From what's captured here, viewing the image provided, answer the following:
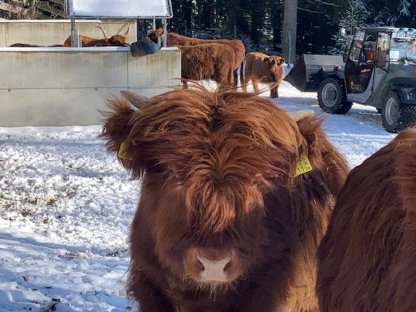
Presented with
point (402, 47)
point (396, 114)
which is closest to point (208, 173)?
point (396, 114)

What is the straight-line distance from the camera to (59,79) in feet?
39.3

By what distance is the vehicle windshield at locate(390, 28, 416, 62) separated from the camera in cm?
1383

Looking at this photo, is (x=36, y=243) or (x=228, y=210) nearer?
(x=228, y=210)

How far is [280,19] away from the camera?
114 feet

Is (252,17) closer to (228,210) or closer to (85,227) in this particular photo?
(85,227)

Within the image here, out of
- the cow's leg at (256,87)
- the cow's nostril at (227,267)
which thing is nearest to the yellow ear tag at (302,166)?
the cow's leg at (256,87)

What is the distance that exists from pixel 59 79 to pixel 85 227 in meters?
5.88

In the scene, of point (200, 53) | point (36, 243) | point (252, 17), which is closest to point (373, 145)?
point (36, 243)

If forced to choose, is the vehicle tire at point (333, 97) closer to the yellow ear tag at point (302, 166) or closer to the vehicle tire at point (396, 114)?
the vehicle tire at point (396, 114)

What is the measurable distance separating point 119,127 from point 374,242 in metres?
1.31

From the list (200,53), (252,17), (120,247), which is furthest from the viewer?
(252,17)

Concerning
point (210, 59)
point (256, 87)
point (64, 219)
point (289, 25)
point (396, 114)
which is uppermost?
point (289, 25)

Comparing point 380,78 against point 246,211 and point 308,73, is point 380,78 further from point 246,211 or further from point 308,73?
point 246,211

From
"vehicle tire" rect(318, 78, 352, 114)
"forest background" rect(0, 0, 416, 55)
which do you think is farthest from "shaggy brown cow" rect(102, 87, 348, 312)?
"forest background" rect(0, 0, 416, 55)
